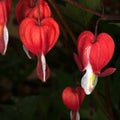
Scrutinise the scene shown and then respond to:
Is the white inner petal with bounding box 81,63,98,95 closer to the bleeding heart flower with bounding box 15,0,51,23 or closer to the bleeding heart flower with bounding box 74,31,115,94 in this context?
the bleeding heart flower with bounding box 74,31,115,94

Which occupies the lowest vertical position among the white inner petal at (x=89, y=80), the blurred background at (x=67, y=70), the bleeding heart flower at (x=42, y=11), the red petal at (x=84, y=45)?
the blurred background at (x=67, y=70)

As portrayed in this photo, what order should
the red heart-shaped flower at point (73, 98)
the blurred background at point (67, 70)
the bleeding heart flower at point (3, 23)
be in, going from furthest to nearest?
the blurred background at point (67, 70), the red heart-shaped flower at point (73, 98), the bleeding heart flower at point (3, 23)

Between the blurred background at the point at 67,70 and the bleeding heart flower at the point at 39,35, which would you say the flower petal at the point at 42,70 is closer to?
the bleeding heart flower at the point at 39,35

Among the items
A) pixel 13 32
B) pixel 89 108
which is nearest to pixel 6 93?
pixel 13 32

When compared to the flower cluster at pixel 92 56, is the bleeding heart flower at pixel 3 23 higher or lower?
higher

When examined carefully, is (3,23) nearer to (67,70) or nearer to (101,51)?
(101,51)

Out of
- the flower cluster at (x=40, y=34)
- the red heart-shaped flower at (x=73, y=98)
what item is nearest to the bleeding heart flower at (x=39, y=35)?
the flower cluster at (x=40, y=34)

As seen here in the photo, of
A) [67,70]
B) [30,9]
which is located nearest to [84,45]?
[30,9]
